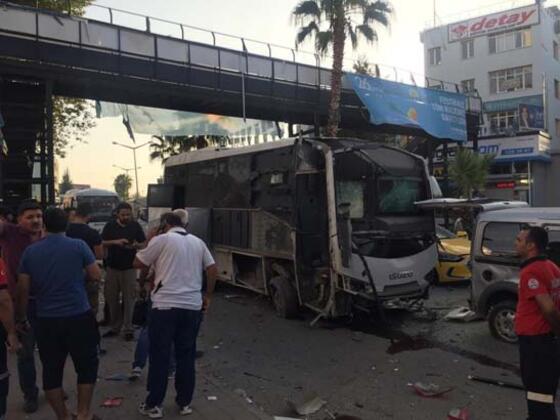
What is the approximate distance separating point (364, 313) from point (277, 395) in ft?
13.5

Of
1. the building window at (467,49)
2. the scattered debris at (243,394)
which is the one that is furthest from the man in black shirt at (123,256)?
the building window at (467,49)

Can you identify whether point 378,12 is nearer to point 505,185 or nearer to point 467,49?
point 505,185

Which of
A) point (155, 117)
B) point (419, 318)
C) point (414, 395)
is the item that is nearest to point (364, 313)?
point (419, 318)

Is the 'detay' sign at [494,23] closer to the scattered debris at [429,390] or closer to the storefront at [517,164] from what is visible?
the storefront at [517,164]

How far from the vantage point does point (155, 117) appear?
18.0 meters

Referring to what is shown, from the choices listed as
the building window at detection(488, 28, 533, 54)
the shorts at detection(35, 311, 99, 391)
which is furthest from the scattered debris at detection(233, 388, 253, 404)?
the building window at detection(488, 28, 533, 54)

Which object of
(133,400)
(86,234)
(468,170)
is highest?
(468,170)

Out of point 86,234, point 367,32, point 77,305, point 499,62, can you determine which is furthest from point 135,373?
point 499,62

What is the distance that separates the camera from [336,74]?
19672 mm

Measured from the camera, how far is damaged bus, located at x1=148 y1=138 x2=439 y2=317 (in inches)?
320

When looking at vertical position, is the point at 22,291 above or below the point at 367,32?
below

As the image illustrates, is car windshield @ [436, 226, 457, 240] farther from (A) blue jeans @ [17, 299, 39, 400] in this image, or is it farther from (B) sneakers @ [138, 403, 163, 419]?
(A) blue jeans @ [17, 299, 39, 400]

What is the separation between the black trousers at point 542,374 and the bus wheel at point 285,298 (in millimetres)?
5423

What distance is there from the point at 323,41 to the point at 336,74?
71.8 inches
